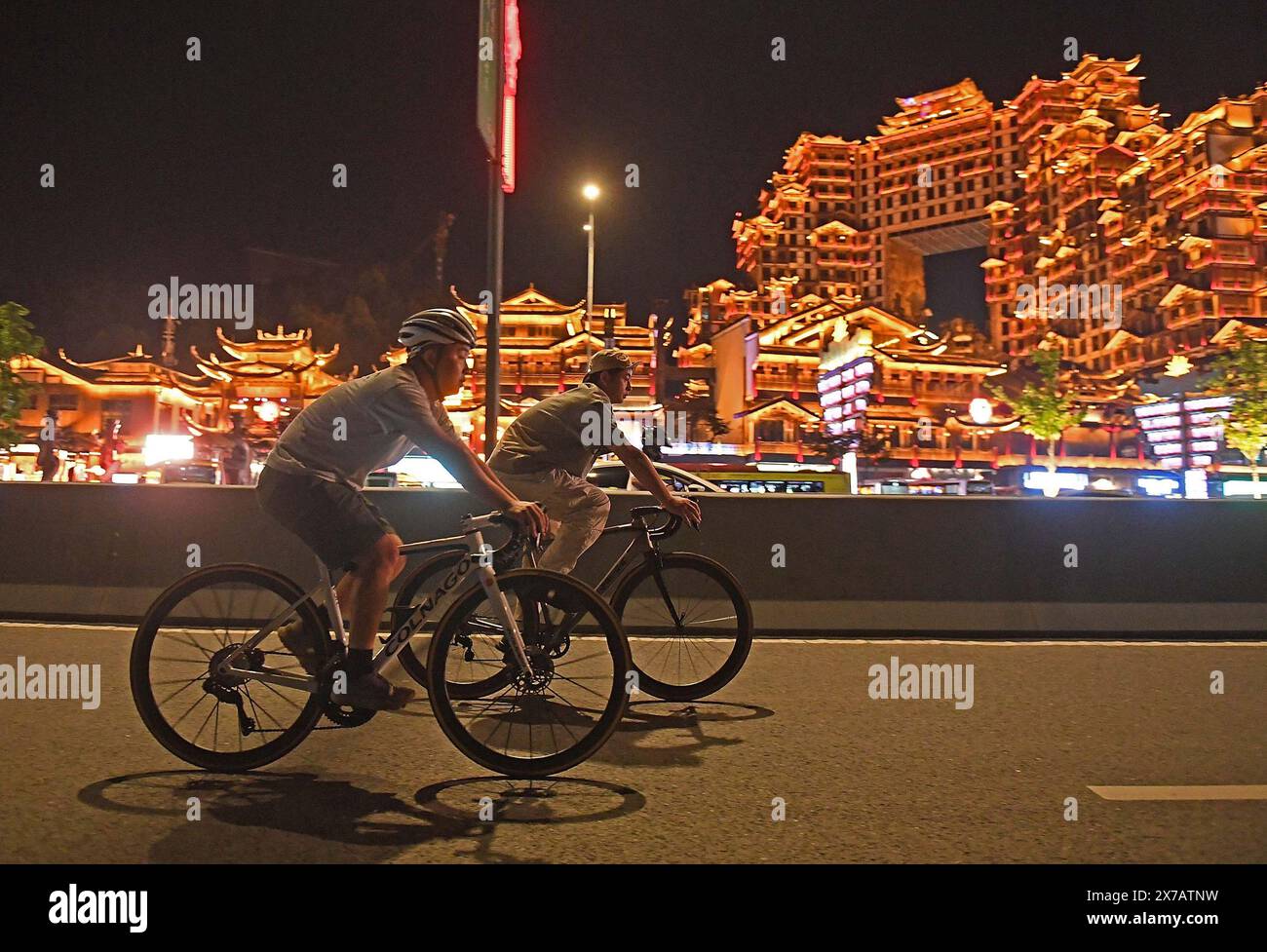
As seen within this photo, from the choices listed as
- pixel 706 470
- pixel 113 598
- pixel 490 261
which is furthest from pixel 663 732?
pixel 706 470

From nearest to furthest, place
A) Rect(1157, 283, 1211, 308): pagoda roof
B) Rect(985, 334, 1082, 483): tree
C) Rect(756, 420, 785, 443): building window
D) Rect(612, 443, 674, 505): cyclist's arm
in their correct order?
Rect(612, 443, 674, 505): cyclist's arm → Rect(985, 334, 1082, 483): tree → Rect(756, 420, 785, 443): building window → Rect(1157, 283, 1211, 308): pagoda roof

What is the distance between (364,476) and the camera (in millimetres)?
4840

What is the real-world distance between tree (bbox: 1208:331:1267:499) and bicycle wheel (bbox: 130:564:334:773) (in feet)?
238

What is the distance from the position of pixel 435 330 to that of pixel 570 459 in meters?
1.72

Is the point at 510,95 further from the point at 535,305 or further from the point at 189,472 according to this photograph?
the point at 535,305

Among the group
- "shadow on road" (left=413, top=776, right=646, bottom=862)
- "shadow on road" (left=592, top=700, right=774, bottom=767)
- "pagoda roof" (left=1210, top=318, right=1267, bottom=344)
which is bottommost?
"shadow on road" (left=413, top=776, right=646, bottom=862)

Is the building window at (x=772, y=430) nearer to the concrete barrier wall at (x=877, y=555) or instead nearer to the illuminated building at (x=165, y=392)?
the illuminated building at (x=165, y=392)

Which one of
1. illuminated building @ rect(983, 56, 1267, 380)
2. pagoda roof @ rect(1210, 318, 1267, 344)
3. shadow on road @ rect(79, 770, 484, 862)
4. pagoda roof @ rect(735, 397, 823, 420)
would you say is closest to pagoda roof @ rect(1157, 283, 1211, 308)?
illuminated building @ rect(983, 56, 1267, 380)

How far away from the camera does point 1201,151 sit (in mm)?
104688

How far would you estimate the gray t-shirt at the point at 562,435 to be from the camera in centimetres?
625

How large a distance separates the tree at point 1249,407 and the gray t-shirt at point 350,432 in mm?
72172

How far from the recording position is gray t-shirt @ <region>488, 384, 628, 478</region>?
20.5ft

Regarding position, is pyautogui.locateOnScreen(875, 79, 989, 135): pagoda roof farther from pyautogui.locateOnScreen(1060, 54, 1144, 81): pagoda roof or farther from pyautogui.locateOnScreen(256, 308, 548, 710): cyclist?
pyautogui.locateOnScreen(256, 308, 548, 710): cyclist

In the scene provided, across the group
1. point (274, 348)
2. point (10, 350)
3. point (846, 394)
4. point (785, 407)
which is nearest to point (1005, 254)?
point (785, 407)
